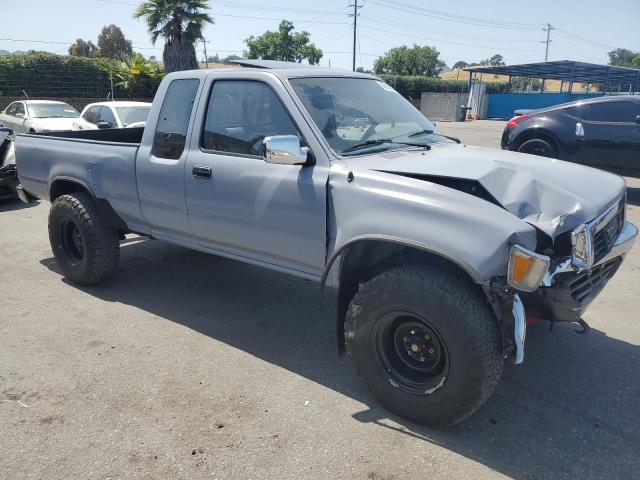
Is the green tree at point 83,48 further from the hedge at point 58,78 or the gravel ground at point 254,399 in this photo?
the gravel ground at point 254,399

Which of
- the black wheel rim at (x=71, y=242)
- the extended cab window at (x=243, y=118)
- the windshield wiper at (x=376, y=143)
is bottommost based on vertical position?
the black wheel rim at (x=71, y=242)

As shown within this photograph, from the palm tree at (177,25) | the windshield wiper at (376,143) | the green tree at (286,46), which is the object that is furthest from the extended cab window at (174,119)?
the green tree at (286,46)

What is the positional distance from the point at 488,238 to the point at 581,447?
4.16ft

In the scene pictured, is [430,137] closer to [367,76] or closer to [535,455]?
[367,76]

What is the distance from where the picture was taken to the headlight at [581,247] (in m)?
2.64

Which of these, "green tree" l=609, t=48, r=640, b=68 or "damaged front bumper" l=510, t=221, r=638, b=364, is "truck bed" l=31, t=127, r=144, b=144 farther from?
"green tree" l=609, t=48, r=640, b=68

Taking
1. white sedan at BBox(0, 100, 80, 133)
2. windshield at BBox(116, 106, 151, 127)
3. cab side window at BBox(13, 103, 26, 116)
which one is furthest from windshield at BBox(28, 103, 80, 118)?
windshield at BBox(116, 106, 151, 127)

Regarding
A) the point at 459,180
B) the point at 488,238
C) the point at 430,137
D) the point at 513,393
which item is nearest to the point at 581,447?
the point at 513,393

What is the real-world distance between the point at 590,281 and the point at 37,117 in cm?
1499

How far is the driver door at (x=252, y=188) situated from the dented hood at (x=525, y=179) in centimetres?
41

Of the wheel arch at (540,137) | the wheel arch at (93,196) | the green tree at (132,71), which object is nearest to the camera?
the wheel arch at (93,196)

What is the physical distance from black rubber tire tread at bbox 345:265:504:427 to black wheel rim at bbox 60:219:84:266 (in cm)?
330

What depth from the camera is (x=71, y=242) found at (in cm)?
519

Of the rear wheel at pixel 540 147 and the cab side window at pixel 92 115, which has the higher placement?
the cab side window at pixel 92 115
